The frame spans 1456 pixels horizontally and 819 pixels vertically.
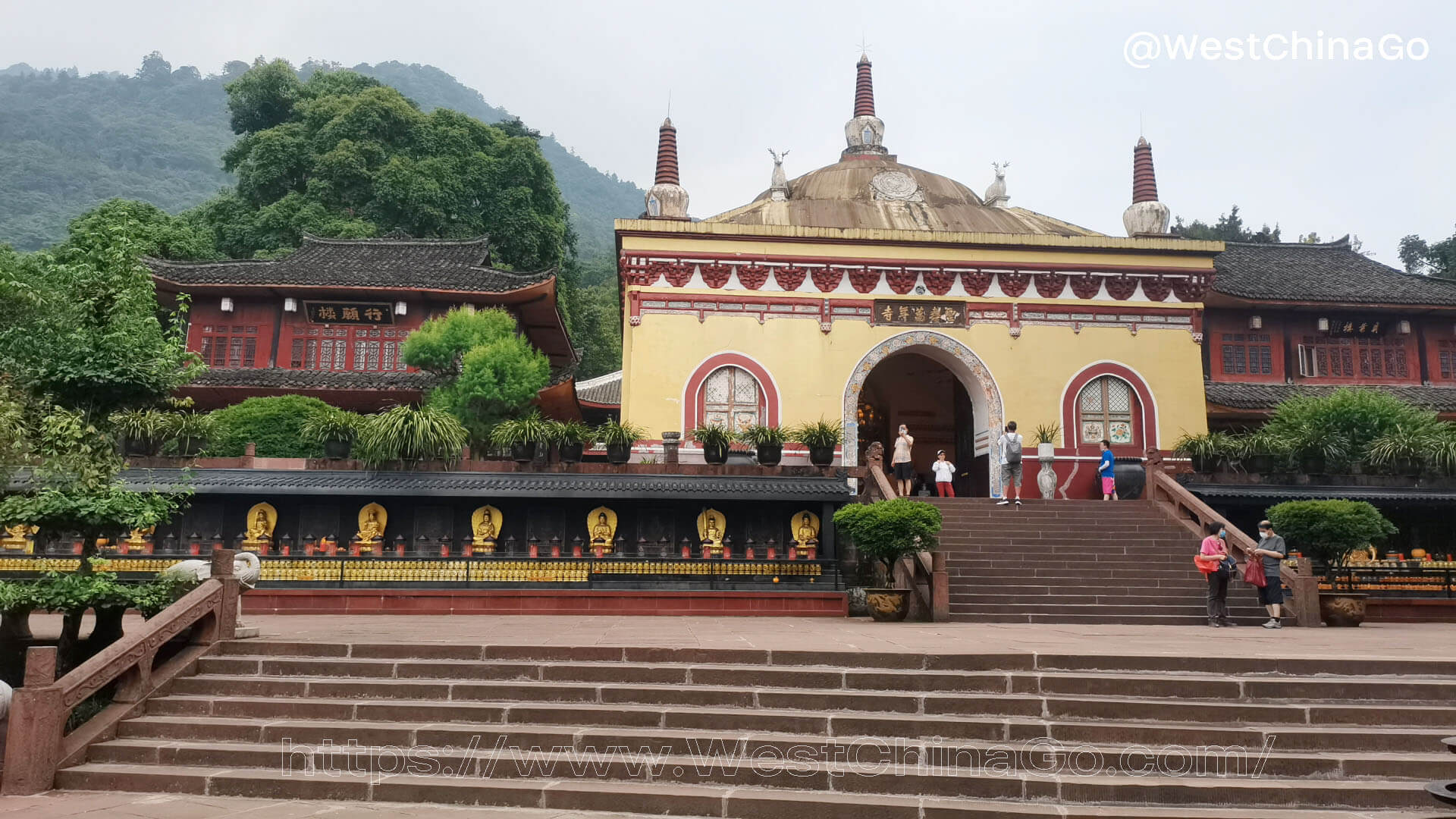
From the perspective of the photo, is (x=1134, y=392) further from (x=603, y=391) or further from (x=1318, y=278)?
(x=603, y=391)

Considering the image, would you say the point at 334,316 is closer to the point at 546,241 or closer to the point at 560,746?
the point at 546,241

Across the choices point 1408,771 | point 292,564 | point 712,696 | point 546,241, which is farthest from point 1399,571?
point 546,241

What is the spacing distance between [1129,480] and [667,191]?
37.7ft

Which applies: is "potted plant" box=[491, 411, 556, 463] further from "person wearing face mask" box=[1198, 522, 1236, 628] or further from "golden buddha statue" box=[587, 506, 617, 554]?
"person wearing face mask" box=[1198, 522, 1236, 628]

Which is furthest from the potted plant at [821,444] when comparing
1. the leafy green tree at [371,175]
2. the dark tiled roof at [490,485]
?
the leafy green tree at [371,175]

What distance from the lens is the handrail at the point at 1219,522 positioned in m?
12.8

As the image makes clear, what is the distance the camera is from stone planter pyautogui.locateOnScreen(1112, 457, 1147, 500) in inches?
695

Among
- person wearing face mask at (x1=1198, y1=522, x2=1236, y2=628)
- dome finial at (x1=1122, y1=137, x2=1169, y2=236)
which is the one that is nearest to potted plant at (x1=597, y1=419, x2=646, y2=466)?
person wearing face mask at (x1=1198, y1=522, x2=1236, y2=628)

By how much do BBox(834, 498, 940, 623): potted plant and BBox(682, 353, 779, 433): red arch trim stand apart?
6.95 meters

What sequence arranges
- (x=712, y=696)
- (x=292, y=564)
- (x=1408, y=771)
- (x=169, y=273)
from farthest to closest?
(x=169, y=273) → (x=292, y=564) → (x=712, y=696) → (x=1408, y=771)

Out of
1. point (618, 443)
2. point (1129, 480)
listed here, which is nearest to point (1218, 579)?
point (1129, 480)

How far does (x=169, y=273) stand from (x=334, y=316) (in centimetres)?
383

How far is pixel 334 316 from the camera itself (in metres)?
22.9

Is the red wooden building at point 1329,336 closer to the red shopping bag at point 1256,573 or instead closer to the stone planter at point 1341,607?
the stone planter at point 1341,607
